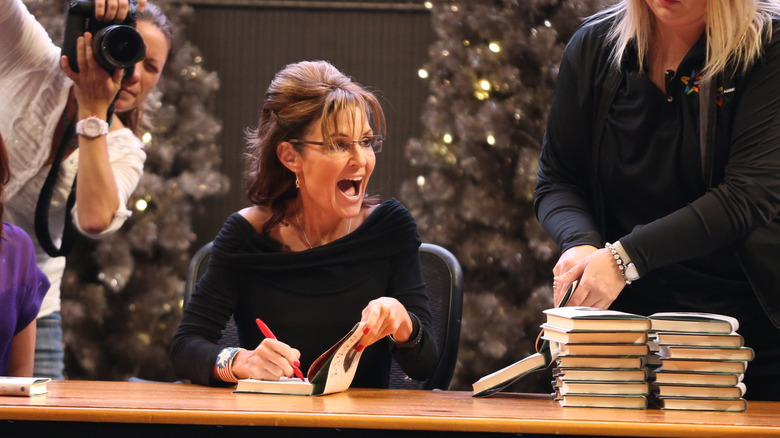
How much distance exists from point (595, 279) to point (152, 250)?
3713 millimetres

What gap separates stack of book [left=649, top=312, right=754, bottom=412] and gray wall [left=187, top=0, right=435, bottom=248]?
143 inches

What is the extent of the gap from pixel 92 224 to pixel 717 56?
1648mm

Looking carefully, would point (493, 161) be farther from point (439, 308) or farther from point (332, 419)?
point (332, 419)

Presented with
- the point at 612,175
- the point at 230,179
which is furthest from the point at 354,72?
the point at 612,175

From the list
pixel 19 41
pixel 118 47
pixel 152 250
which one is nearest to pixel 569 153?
pixel 118 47

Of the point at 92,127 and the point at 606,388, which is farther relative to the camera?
the point at 92,127

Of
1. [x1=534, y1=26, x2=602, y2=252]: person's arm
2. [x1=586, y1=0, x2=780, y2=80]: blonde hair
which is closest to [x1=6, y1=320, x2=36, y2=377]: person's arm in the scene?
[x1=534, y1=26, x2=602, y2=252]: person's arm

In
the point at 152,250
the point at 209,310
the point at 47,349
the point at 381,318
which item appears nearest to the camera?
the point at 381,318

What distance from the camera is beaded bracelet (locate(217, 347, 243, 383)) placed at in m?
1.85

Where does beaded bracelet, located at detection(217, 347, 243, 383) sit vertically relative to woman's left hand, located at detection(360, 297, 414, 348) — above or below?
below

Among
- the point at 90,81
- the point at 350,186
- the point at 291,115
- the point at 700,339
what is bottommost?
the point at 700,339

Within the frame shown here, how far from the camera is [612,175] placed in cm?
177

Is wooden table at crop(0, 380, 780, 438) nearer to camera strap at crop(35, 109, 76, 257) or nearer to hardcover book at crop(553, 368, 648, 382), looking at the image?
hardcover book at crop(553, 368, 648, 382)

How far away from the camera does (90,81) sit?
2.42 metres
